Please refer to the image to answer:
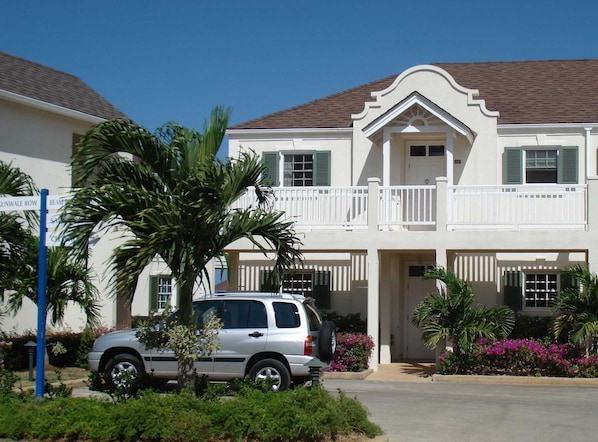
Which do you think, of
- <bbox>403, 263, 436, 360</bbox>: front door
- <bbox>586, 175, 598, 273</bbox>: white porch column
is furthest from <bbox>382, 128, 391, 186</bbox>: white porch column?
<bbox>586, 175, 598, 273</bbox>: white porch column

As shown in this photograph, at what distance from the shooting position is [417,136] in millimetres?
23547

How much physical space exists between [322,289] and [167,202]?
12.2m

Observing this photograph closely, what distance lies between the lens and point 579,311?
765 inches

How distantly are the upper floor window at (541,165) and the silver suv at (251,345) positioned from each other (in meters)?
8.91

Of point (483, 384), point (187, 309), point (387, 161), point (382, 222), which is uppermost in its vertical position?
point (387, 161)

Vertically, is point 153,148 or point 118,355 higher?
point 153,148

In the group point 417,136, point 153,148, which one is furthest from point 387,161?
point 153,148

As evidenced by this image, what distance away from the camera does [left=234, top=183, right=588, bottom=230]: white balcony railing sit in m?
20.6

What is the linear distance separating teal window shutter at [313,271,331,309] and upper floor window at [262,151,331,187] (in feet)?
8.17

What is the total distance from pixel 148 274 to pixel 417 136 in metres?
9.51

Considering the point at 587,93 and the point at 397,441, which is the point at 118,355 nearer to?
the point at 397,441

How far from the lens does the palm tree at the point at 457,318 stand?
19.6 meters

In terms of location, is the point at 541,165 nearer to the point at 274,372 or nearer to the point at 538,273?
the point at 538,273

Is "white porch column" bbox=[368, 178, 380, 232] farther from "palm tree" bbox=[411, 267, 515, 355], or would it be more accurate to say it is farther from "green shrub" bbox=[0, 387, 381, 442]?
"green shrub" bbox=[0, 387, 381, 442]
